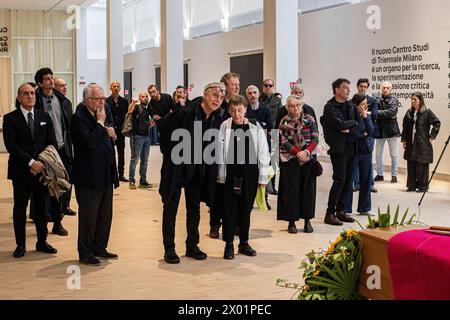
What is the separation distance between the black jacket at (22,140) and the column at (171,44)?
1238 centimetres

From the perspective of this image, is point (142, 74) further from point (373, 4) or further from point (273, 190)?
point (273, 190)

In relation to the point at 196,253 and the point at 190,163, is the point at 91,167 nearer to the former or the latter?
the point at 190,163

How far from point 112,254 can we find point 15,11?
24690 millimetres

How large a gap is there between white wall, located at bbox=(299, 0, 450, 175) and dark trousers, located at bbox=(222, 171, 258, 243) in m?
6.88

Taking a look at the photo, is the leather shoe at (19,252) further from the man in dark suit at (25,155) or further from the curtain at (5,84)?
the curtain at (5,84)

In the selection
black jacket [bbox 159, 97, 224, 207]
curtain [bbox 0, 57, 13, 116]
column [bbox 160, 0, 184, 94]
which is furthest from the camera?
curtain [bbox 0, 57, 13, 116]

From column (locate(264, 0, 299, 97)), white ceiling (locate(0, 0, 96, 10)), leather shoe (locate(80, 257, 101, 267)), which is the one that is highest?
white ceiling (locate(0, 0, 96, 10))

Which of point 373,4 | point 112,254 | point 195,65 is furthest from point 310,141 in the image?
point 195,65

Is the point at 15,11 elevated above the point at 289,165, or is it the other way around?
the point at 15,11

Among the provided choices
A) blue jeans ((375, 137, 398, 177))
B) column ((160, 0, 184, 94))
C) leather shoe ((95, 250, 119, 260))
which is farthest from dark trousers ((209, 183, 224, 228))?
column ((160, 0, 184, 94))

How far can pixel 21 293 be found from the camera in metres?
5.51

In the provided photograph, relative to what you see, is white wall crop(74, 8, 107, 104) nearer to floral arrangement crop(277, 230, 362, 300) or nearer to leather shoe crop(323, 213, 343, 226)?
leather shoe crop(323, 213, 343, 226)

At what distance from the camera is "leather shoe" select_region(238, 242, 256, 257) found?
6805 mm

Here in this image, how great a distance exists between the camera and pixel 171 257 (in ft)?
21.3
